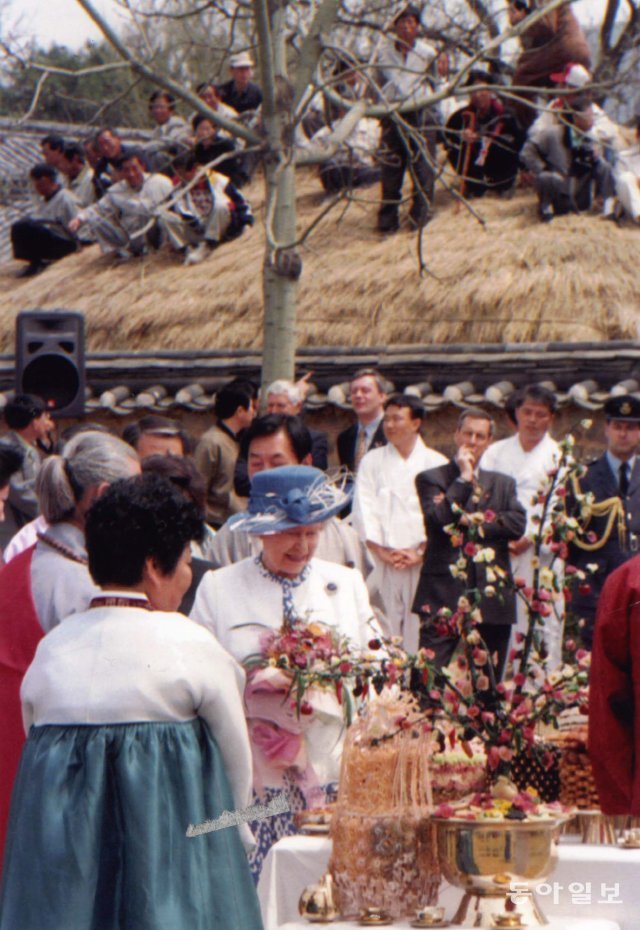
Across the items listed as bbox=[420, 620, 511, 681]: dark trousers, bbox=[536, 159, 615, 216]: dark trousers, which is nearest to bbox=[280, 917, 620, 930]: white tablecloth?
bbox=[420, 620, 511, 681]: dark trousers

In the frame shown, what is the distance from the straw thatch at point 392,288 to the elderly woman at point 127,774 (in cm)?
951

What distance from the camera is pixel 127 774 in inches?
147

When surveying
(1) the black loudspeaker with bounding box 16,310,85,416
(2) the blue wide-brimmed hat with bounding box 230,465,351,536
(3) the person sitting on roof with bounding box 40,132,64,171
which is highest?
(3) the person sitting on roof with bounding box 40,132,64,171

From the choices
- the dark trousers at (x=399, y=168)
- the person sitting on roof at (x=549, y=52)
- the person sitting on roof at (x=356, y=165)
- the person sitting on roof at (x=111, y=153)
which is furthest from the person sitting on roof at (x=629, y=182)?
the person sitting on roof at (x=111, y=153)

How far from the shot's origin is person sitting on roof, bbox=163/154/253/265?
16.8m

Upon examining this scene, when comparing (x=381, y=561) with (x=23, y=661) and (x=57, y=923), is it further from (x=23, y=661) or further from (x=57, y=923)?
(x=57, y=923)

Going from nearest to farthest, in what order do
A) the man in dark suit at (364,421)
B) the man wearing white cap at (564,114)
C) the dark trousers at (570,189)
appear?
the man in dark suit at (364,421), the man wearing white cap at (564,114), the dark trousers at (570,189)

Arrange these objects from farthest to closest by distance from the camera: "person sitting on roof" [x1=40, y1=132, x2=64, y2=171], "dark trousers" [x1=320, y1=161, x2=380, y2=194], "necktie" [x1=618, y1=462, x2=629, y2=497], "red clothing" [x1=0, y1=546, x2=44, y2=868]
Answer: "person sitting on roof" [x1=40, y1=132, x2=64, y2=171] → "dark trousers" [x1=320, y1=161, x2=380, y2=194] → "necktie" [x1=618, y1=462, x2=629, y2=497] → "red clothing" [x1=0, y1=546, x2=44, y2=868]

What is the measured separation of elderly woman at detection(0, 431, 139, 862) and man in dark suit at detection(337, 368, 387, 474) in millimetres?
5287

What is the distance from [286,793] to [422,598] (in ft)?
13.8

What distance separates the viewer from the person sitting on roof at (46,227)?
17797 millimetres

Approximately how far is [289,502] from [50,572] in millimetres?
807

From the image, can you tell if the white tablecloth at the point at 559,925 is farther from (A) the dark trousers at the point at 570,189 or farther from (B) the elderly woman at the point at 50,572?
(A) the dark trousers at the point at 570,189

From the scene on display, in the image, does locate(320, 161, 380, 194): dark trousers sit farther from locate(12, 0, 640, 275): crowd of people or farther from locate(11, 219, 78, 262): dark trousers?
locate(11, 219, 78, 262): dark trousers
